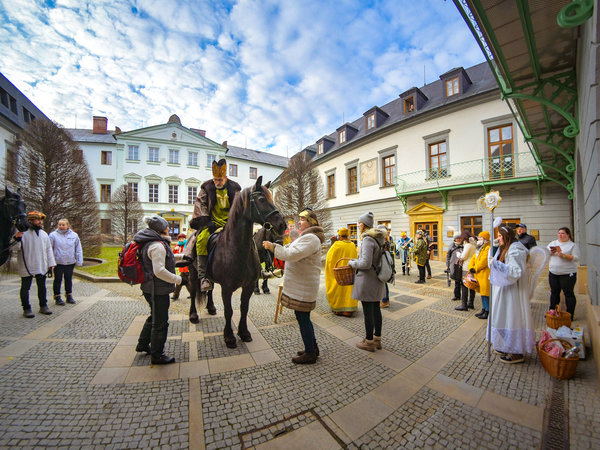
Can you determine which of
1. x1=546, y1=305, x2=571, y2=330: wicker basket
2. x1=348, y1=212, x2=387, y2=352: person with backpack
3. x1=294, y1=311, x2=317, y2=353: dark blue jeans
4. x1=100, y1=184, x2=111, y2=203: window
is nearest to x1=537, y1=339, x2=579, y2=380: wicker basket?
x1=546, y1=305, x2=571, y2=330: wicker basket

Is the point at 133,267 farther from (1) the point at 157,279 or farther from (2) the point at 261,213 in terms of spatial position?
(2) the point at 261,213

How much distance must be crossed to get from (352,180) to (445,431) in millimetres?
20020

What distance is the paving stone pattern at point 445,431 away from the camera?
1.86 metres

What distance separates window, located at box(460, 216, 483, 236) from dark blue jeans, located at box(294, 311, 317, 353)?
45.8 ft

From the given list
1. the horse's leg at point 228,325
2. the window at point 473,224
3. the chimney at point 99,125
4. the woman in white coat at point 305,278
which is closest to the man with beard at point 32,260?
the horse's leg at point 228,325

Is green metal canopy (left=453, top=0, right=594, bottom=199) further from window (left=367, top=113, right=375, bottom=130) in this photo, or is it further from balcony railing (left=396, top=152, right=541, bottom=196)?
window (left=367, top=113, right=375, bottom=130)

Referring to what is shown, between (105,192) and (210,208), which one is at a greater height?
(105,192)

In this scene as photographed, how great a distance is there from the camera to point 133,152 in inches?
1185

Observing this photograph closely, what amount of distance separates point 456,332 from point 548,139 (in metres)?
7.22

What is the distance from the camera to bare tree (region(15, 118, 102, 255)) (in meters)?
10.8

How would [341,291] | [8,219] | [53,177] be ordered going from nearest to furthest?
1. [8,219]
2. [341,291]
3. [53,177]

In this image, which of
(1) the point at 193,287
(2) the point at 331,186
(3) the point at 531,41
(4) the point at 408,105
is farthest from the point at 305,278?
Result: (2) the point at 331,186

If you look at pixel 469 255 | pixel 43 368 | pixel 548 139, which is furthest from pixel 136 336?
pixel 548 139

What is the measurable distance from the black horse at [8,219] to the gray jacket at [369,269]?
615 centimetres
